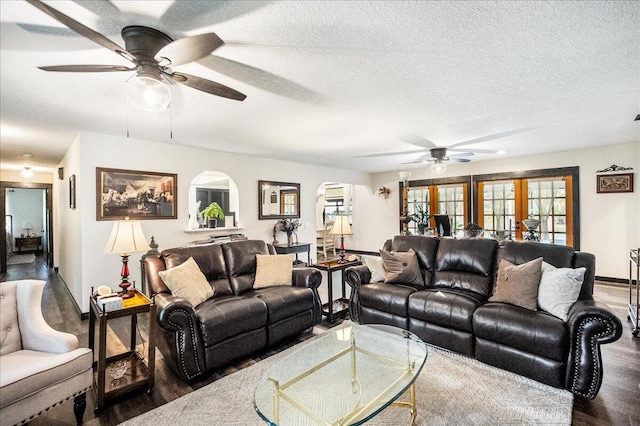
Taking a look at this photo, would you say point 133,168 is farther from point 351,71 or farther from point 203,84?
point 351,71

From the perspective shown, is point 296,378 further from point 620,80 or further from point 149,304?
point 620,80

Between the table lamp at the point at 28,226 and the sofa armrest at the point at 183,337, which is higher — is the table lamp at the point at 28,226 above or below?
above

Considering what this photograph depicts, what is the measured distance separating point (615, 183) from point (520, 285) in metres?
4.30

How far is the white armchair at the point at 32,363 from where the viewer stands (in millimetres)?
1682

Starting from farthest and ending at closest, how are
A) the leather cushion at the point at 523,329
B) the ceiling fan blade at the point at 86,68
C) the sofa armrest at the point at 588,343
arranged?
the leather cushion at the point at 523,329 < the sofa armrest at the point at 588,343 < the ceiling fan blade at the point at 86,68

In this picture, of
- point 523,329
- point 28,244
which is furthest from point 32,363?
point 28,244

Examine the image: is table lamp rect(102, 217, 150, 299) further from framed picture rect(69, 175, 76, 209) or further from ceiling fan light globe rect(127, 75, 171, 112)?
framed picture rect(69, 175, 76, 209)

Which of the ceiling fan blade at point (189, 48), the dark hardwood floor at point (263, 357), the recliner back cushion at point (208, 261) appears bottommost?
the dark hardwood floor at point (263, 357)

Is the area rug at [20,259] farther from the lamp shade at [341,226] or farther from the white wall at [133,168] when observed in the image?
the lamp shade at [341,226]

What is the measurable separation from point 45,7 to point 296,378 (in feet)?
7.17

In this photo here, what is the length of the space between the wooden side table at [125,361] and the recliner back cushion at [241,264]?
0.97 m

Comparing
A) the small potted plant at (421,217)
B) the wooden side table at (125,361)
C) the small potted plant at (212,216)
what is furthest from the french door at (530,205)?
the wooden side table at (125,361)

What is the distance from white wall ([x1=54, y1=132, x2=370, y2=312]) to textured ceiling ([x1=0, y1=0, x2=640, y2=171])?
32cm

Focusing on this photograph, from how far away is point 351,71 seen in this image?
7.72 ft
